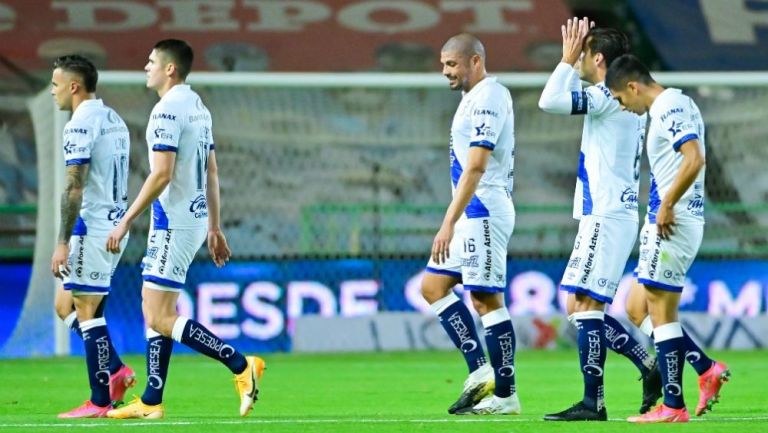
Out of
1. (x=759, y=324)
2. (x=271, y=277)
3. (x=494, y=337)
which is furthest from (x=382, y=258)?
(x=494, y=337)

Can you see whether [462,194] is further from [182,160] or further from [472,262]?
[182,160]

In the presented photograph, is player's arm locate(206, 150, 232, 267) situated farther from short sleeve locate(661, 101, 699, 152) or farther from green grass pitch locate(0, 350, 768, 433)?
short sleeve locate(661, 101, 699, 152)

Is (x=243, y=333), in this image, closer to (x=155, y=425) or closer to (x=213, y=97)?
(x=213, y=97)

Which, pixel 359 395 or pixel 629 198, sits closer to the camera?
pixel 629 198

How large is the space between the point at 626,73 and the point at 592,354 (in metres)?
1.34

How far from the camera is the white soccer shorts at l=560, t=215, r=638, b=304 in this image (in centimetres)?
764

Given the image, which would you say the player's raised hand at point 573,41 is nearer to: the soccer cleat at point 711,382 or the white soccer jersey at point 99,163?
the soccer cleat at point 711,382

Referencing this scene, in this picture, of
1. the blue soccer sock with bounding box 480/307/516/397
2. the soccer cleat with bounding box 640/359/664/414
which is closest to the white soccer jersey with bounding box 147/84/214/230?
the blue soccer sock with bounding box 480/307/516/397

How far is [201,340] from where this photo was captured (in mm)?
7605

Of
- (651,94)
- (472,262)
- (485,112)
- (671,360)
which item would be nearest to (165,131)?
(485,112)

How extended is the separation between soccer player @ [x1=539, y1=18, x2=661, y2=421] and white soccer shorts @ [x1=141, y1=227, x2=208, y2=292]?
1821 mm

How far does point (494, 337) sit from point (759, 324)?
7626 millimetres

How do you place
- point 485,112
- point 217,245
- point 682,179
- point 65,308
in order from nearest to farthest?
point 682,179 → point 485,112 → point 217,245 → point 65,308

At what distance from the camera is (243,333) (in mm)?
14766
